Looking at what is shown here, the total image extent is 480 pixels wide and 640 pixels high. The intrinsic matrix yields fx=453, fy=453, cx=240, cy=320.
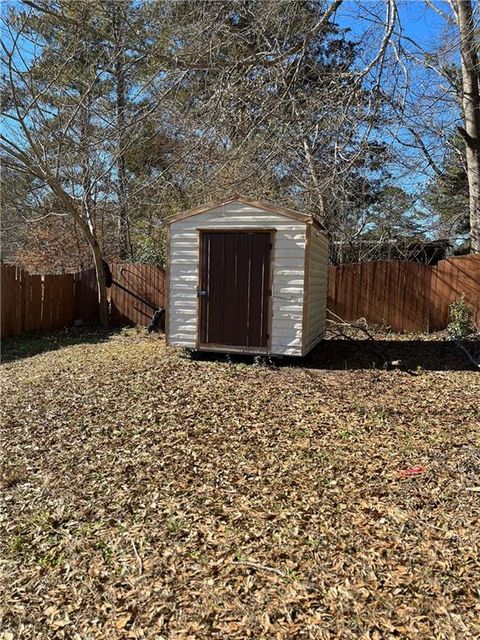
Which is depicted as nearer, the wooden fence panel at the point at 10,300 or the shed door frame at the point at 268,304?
the shed door frame at the point at 268,304

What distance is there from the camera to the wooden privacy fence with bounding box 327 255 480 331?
8627mm

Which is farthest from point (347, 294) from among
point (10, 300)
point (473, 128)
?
point (10, 300)

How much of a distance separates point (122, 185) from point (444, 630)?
11.9 meters

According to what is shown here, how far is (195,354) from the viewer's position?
654cm

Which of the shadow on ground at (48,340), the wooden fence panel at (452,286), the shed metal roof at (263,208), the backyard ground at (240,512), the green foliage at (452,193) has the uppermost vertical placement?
the green foliage at (452,193)

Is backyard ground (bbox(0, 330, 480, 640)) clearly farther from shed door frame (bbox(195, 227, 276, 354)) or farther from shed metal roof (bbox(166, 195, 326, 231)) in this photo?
shed metal roof (bbox(166, 195, 326, 231))

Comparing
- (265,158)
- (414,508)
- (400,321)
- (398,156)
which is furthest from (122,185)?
(414,508)

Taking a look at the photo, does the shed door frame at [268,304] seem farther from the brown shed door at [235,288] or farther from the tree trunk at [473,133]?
the tree trunk at [473,133]

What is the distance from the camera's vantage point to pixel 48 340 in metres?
8.50

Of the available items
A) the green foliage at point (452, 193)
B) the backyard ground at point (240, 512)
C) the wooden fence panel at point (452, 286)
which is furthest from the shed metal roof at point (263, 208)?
the green foliage at point (452, 193)

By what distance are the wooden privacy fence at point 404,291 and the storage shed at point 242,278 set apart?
314 centimetres

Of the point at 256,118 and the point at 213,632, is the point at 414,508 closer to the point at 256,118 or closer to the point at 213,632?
the point at 213,632

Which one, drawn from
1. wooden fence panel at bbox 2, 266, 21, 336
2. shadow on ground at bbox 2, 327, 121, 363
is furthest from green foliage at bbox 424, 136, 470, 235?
wooden fence panel at bbox 2, 266, 21, 336

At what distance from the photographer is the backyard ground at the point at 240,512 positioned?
6.06 ft
